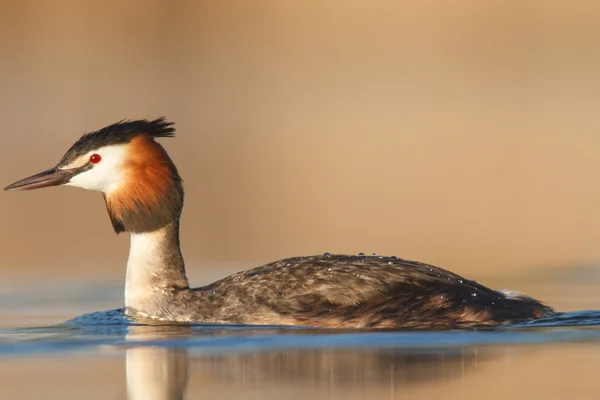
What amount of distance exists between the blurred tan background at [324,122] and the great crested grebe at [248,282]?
2.59 meters

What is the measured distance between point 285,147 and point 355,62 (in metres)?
16.1

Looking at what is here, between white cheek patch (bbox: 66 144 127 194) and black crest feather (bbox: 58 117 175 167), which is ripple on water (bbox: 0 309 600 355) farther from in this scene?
black crest feather (bbox: 58 117 175 167)

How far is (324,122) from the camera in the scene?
35.5 metres

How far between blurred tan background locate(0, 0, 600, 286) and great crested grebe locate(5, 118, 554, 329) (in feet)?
8.50

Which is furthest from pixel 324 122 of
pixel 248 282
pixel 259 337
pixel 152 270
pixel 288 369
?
pixel 288 369

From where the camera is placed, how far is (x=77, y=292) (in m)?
14.2

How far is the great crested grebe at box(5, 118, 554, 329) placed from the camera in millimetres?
11797

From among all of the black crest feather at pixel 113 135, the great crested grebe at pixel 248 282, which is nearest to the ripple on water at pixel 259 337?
the great crested grebe at pixel 248 282

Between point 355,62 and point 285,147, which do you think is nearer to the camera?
point 285,147

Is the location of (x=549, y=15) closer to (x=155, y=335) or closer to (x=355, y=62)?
(x=355, y=62)

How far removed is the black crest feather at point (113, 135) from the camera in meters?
12.6

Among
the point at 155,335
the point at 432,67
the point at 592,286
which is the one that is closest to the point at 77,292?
the point at 155,335

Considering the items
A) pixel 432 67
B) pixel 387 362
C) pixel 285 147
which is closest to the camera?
pixel 387 362

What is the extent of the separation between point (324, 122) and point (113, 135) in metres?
22.9
